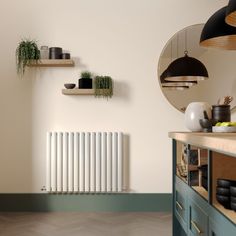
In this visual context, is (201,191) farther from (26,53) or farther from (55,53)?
(26,53)

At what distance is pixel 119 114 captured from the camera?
12.8ft

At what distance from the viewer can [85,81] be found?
3.77 meters

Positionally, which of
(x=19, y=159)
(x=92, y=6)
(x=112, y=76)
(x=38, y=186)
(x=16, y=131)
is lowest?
(x=38, y=186)

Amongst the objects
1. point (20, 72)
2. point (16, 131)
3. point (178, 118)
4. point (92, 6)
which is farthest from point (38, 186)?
point (92, 6)

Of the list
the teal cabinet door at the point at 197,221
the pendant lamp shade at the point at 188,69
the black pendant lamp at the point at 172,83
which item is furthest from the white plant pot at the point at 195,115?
the black pendant lamp at the point at 172,83

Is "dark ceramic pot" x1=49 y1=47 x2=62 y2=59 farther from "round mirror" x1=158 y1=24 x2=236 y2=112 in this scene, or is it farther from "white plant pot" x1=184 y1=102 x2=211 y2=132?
"white plant pot" x1=184 y1=102 x2=211 y2=132

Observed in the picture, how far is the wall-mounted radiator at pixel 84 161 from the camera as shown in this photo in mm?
3762

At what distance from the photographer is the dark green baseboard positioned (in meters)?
3.82

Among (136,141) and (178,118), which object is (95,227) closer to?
(136,141)

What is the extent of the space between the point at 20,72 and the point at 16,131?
650mm

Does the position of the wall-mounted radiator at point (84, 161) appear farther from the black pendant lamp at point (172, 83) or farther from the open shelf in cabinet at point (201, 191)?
the open shelf in cabinet at point (201, 191)

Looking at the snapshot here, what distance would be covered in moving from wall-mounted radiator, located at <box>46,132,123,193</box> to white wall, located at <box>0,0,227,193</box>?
0.15 meters

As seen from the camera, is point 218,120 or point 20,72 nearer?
point 218,120

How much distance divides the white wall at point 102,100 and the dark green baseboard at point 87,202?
0.32 ft
